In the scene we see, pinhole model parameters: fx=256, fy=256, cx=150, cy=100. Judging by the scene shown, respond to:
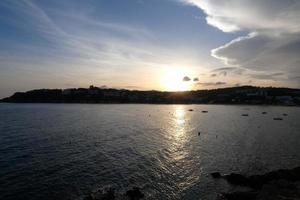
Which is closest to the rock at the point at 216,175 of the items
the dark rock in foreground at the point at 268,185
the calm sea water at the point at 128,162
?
the dark rock in foreground at the point at 268,185

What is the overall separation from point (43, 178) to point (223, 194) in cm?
2679

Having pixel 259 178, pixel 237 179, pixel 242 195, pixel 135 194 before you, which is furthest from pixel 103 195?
pixel 259 178

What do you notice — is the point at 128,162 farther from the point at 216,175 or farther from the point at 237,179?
the point at 237,179

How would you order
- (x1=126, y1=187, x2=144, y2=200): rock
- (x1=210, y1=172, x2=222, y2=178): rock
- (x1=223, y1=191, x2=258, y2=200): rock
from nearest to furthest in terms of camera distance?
(x1=223, y1=191, x2=258, y2=200): rock → (x1=126, y1=187, x2=144, y2=200): rock → (x1=210, y1=172, x2=222, y2=178): rock

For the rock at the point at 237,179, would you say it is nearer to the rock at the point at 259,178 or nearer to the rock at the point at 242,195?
the rock at the point at 259,178

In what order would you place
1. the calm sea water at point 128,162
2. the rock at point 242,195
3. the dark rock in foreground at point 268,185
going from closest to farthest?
the dark rock in foreground at point 268,185 → the rock at point 242,195 → the calm sea water at point 128,162

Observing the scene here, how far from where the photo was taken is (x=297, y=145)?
224 ft

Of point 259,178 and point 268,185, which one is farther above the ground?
point 268,185

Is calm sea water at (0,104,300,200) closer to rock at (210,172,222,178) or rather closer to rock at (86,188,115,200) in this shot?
rock at (210,172,222,178)

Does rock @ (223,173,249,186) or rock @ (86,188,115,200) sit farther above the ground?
rock @ (86,188,115,200)

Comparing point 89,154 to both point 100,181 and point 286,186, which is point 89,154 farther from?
point 286,186

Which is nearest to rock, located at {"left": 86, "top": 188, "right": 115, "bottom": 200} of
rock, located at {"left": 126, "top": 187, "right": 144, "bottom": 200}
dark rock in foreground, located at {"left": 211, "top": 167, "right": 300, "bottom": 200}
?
rock, located at {"left": 126, "top": 187, "right": 144, "bottom": 200}

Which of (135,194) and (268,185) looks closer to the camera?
(135,194)

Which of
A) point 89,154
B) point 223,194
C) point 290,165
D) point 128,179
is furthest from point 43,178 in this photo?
point 290,165
